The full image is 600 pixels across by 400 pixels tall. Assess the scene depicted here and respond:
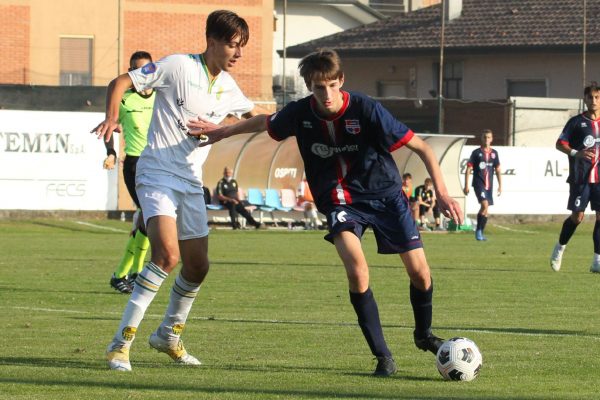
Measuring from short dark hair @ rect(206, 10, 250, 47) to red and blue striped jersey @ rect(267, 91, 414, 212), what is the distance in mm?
618

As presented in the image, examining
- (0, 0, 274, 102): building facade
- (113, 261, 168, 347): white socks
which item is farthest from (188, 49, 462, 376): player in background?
(0, 0, 274, 102): building facade

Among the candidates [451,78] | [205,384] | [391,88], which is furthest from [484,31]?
[205,384]

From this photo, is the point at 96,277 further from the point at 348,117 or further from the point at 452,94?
the point at 452,94

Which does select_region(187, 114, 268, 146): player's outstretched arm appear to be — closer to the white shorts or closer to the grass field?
the white shorts

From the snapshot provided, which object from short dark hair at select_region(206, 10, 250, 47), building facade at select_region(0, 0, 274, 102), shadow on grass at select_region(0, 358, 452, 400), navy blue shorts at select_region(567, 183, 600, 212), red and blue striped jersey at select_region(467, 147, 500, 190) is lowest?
shadow on grass at select_region(0, 358, 452, 400)

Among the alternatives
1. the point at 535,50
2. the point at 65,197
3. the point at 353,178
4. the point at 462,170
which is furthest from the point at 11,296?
the point at 535,50

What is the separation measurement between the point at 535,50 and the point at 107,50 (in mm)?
15811

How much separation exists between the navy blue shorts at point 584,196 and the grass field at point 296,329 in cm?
87

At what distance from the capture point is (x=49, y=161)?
31.2 meters

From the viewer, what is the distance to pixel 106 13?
4634 centimetres

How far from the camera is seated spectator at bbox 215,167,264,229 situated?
3169 centimetres

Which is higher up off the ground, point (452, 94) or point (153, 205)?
point (452, 94)

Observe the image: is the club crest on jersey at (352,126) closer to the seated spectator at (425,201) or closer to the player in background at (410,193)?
the player in background at (410,193)

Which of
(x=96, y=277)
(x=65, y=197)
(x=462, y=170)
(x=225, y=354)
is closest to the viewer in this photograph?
(x=225, y=354)
